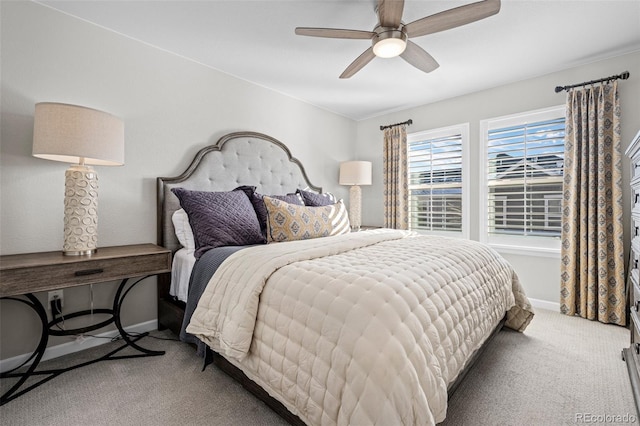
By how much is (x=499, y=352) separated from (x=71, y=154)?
308cm

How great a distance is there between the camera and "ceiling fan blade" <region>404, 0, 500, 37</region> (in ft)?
5.16

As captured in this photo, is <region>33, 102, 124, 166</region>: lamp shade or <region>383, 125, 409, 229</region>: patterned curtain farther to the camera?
<region>383, 125, 409, 229</region>: patterned curtain

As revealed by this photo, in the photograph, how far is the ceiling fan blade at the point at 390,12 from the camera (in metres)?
1.62

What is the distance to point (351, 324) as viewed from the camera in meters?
1.08

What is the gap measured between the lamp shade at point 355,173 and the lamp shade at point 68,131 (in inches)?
114

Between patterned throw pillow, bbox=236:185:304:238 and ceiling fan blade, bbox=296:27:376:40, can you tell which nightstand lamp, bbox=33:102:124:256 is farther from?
ceiling fan blade, bbox=296:27:376:40

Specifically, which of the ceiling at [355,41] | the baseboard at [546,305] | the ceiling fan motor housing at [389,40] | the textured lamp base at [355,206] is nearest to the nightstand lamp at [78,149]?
the ceiling at [355,41]

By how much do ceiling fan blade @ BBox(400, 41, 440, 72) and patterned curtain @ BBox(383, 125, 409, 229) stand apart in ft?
5.97

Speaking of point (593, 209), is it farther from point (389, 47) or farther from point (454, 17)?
point (389, 47)

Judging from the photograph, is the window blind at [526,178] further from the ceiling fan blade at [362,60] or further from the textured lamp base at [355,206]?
the ceiling fan blade at [362,60]

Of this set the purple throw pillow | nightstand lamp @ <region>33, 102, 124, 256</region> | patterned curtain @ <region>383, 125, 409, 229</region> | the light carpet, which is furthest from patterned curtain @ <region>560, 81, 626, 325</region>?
nightstand lamp @ <region>33, 102, 124, 256</region>

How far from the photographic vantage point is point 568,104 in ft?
9.35

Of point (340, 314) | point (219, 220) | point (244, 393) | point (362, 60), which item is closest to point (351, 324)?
point (340, 314)

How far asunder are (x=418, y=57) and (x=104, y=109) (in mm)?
2412
